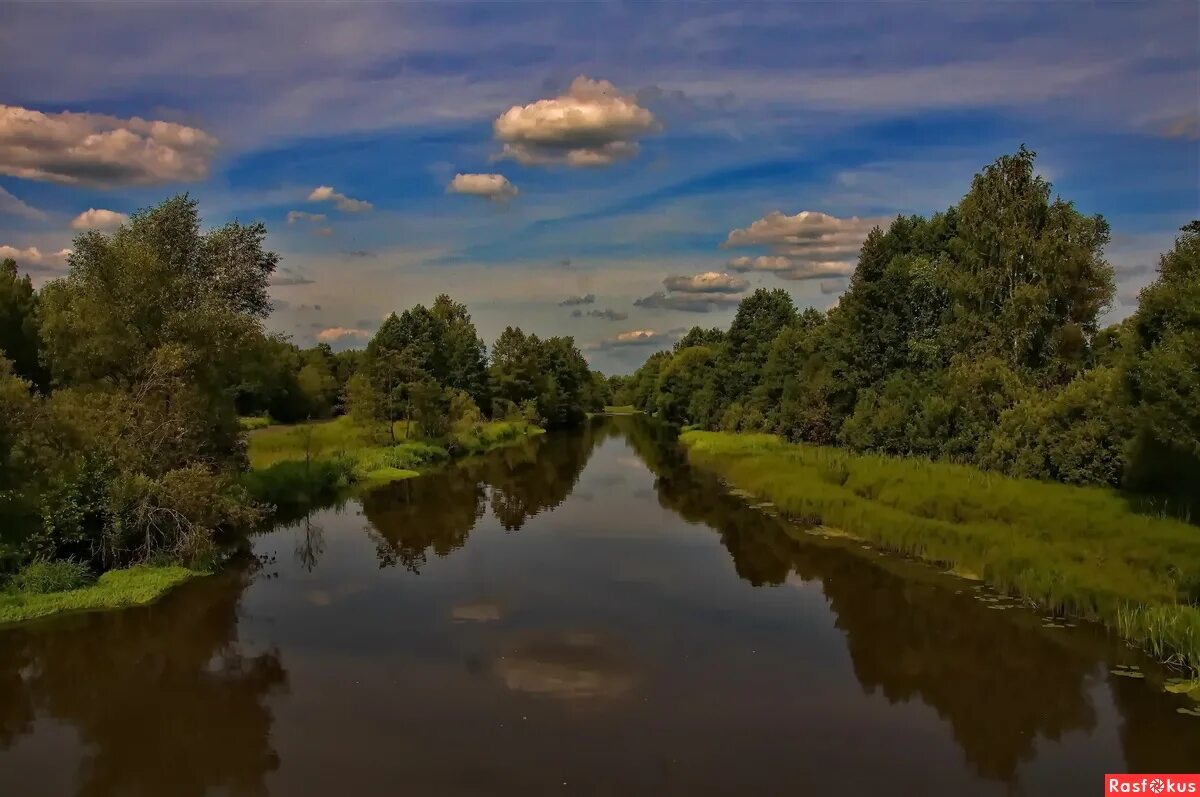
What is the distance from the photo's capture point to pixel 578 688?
16891 mm

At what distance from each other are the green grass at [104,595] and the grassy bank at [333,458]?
14786 mm

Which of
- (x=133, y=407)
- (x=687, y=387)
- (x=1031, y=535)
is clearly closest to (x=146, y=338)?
(x=133, y=407)

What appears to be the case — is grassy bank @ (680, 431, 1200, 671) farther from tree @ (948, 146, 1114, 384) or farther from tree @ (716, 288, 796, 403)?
tree @ (716, 288, 796, 403)

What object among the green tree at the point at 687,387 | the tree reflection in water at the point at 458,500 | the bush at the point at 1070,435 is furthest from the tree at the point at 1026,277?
the green tree at the point at 687,387

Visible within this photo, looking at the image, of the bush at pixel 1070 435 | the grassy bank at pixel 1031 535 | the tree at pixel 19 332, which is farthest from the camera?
the tree at pixel 19 332

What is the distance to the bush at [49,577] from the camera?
837 inches

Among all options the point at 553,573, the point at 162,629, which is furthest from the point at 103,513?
the point at 553,573

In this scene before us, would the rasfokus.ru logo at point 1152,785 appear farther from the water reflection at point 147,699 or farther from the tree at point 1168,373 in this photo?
the water reflection at point 147,699

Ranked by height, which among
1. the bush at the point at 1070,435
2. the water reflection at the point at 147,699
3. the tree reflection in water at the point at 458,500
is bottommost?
the water reflection at the point at 147,699

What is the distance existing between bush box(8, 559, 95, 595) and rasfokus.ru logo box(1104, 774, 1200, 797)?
24027 mm

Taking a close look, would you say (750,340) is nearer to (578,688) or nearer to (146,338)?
(146,338)

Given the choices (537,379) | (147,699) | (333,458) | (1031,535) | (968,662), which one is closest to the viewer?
(147,699)

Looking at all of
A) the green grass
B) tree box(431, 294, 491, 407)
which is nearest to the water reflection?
the green grass

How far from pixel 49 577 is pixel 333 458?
28004 mm
